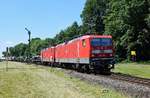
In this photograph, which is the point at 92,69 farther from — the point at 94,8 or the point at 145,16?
the point at 94,8

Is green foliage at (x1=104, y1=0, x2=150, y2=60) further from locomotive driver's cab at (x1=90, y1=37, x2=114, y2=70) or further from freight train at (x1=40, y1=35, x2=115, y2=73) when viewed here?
locomotive driver's cab at (x1=90, y1=37, x2=114, y2=70)

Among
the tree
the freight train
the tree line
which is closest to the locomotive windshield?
the freight train

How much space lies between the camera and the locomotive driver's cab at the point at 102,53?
3969cm

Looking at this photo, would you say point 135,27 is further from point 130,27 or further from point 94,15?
point 94,15

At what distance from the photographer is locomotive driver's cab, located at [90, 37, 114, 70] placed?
130 feet

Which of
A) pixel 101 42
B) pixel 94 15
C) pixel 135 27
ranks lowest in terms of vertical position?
pixel 101 42

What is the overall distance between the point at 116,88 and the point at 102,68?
603 inches

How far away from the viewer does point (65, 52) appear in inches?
2168

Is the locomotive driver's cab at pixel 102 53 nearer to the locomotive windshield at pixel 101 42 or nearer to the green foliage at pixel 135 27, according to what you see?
the locomotive windshield at pixel 101 42

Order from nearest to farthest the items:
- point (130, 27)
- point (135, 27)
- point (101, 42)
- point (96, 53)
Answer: point (96, 53) < point (101, 42) < point (135, 27) < point (130, 27)

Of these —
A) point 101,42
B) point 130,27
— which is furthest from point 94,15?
point 101,42

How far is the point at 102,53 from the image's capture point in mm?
40062

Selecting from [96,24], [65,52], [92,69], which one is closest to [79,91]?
[92,69]

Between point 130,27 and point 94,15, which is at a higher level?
point 94,15
